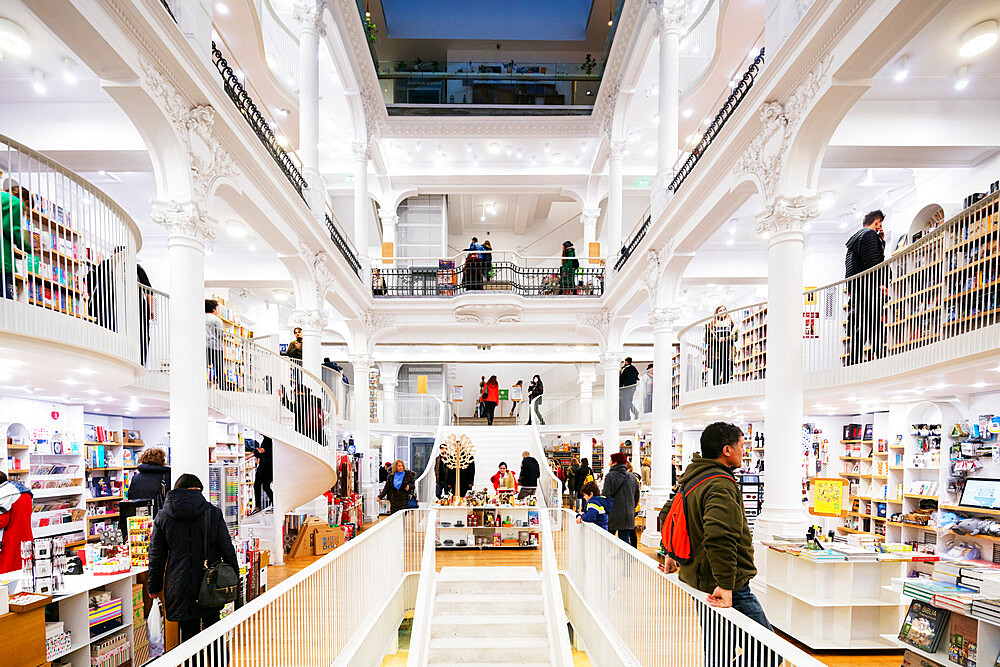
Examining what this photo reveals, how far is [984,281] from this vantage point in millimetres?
4727

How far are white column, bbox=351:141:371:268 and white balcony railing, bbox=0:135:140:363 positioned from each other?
957 cm

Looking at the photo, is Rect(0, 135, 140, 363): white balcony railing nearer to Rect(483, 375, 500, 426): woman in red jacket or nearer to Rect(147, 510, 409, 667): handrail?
Rect(147, 510, 409, 667): handrail

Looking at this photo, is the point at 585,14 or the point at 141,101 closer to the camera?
the point at 141,101

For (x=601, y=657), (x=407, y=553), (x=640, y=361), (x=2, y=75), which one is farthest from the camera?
(x=640, y=361)

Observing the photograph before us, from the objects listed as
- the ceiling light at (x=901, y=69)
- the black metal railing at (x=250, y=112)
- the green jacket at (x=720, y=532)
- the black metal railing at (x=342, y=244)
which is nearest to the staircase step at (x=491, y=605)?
the green jacket at (x=720, y=532)

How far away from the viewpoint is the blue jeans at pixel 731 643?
2529 mm

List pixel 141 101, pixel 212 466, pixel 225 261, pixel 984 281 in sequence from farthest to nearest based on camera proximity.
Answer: pixel 225 261
pixel 212 466
pixel 141 101
pixel 984 281

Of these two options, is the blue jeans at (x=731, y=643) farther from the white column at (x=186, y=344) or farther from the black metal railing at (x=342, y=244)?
the black metal railing at (x=342, y=244)

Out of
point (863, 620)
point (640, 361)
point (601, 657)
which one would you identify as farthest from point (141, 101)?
point (640, 361)

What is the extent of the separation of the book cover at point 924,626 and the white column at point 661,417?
5.81m

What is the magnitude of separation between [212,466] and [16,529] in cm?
555

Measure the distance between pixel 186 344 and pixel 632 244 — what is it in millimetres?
9774

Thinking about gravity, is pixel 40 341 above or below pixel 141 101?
below

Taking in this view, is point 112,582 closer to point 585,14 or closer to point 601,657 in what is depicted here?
point 601,657
